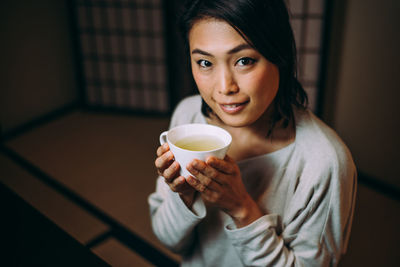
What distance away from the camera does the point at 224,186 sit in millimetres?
790

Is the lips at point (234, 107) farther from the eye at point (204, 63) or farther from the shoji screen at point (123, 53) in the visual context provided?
the shoji screen at point (123, 53)

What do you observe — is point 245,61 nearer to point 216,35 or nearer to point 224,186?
point 216,35

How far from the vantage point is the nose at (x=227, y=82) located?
30.5 inches

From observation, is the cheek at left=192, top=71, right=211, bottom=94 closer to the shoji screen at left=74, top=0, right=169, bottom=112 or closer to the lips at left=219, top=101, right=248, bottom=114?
the lips at left=219, top=101, right=248, bottom=114

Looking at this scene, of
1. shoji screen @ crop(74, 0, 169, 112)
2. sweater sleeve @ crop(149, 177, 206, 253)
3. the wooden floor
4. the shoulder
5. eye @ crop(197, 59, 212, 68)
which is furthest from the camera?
shoji screen @ crop(74, 0, 169, 112)

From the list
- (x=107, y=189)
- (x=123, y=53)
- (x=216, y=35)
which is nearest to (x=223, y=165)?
(x=216, y=35)

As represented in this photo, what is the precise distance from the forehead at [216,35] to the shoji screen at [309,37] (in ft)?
7.29

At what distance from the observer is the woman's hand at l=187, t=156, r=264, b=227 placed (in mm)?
723

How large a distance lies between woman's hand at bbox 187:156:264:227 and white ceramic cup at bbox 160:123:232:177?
0.5 inches

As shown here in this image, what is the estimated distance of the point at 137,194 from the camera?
2.62m

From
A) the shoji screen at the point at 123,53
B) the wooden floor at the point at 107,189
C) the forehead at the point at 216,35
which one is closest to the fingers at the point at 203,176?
the forehead at the point at 216,35

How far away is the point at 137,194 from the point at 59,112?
1896 millimetres

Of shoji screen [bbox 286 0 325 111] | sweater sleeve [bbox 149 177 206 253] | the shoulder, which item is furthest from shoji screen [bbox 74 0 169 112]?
sweater sleeve [bbox 149 177 206 253]

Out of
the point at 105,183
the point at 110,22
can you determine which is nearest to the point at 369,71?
the point at 105,183
